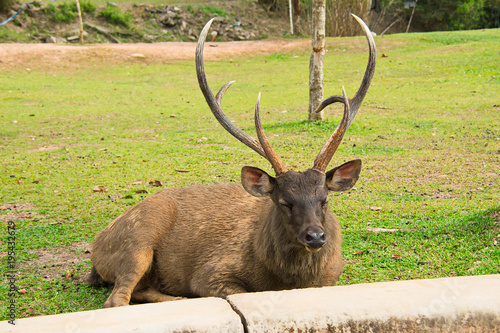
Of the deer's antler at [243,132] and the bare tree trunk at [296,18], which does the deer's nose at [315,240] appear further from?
the bare tree trunk at [296,18]

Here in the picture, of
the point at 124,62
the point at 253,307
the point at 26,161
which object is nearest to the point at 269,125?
the point at 26,161

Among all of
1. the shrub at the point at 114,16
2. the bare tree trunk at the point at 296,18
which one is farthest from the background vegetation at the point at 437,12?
the shrub at the point at 114,16

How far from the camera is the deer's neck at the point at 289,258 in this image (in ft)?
13.4

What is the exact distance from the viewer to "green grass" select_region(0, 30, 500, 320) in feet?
17.2

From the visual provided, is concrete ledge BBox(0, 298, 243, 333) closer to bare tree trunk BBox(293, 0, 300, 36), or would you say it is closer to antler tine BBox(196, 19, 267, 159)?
antler tine BBox(196, 19, 267, 159)

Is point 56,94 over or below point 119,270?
below

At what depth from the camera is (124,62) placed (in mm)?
21016

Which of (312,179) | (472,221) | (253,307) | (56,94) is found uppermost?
(312,179)

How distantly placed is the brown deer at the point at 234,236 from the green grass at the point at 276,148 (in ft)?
1.50

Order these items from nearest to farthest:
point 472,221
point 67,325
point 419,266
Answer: point 67,325, point 419,266, point 472,221

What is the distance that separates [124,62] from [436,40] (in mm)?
12480

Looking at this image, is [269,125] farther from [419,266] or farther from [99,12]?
[99,12]

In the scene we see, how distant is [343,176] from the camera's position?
14.5 feet

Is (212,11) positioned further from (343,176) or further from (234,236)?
(343,176)
